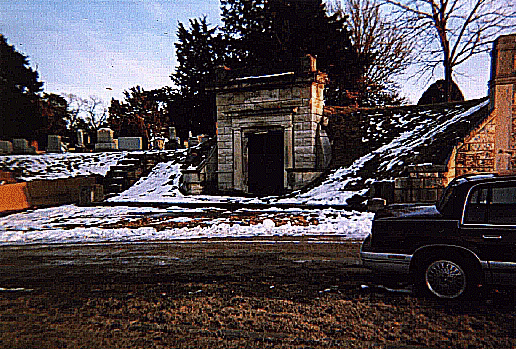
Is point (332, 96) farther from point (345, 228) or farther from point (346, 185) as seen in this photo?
point (345, 228)

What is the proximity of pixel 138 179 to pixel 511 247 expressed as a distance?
17.5 metres

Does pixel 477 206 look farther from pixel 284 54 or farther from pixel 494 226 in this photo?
pixel 284 54

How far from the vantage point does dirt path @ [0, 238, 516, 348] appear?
3.32 meters

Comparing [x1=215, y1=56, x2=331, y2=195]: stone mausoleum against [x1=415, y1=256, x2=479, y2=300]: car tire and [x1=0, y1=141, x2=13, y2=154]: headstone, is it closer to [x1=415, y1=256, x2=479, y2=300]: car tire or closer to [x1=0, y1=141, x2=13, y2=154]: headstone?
[x1=415, y1=256, x2=479, y2=300]: car tire

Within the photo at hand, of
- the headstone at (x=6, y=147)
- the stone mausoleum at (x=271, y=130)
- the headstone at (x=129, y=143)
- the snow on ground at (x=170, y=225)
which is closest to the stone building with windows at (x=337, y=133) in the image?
the stone mausoleum at (x=271, y=130)

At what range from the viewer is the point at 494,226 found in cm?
404

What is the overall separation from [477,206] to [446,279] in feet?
3.18

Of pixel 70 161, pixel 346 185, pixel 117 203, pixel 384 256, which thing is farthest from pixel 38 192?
pixel 384 256

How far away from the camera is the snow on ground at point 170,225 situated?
8.61 metres

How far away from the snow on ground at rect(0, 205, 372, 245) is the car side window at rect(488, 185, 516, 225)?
4001 mm

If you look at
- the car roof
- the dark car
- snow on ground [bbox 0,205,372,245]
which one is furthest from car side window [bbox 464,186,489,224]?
snow on ground [bbox 0,205,372,245]

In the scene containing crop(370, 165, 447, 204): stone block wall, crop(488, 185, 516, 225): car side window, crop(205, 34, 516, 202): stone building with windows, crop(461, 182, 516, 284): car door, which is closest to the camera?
crop(461, 182, 516, 284): car door

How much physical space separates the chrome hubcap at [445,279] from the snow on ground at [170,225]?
3.70m

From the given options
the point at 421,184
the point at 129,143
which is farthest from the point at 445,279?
the point at 129,143
